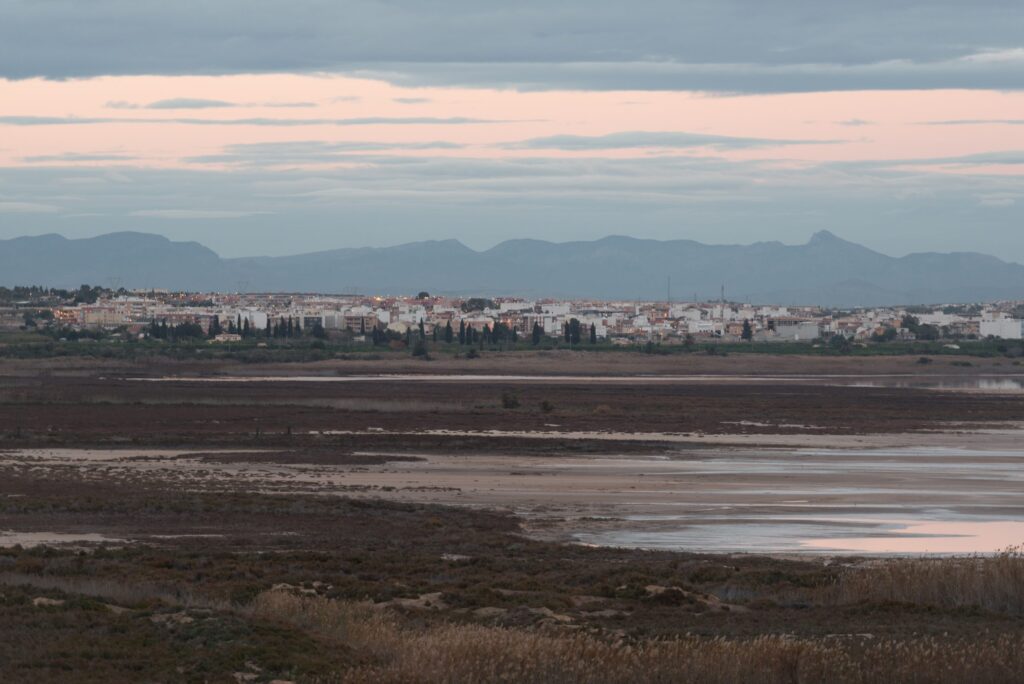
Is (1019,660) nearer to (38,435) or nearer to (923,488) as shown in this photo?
(923,488)

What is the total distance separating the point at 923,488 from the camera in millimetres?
34656

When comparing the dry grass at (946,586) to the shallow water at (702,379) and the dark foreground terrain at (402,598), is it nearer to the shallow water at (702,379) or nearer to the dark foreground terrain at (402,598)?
the dark foreground terrain at (402,598)

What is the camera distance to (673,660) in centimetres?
1328

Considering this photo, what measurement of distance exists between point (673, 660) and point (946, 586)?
6167mm

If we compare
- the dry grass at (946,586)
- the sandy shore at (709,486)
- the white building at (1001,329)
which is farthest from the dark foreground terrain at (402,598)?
the white building at (1001,329)

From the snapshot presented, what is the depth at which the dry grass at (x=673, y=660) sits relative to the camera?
12820 mm

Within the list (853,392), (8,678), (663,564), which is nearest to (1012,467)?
(663,564)

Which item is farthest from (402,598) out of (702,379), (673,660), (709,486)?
(702,379)

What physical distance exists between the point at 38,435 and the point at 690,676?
3825cm

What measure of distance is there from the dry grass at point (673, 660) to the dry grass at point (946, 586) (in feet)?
11.6

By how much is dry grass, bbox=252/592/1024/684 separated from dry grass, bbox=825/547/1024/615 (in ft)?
11.6

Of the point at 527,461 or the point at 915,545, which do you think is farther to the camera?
the point at 527,461

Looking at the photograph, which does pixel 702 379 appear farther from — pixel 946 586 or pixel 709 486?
pixel 946 586

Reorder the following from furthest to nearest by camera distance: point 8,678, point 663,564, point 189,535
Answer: point 189,535
point 663,564
point 8,678
